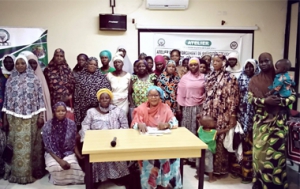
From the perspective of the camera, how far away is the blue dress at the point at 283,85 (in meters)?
2.91

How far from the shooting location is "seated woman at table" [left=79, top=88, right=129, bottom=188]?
345 centimetres

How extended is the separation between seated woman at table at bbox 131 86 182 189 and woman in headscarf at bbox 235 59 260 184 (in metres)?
0.97

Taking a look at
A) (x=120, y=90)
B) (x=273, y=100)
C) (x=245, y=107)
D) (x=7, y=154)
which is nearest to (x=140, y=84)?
(x=120, y=90)

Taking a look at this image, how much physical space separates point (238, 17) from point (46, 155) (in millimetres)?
4303

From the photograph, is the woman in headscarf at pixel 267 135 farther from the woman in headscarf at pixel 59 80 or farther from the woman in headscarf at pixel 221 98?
the woman in headscarf at pixel 59 80

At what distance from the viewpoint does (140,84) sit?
390cm

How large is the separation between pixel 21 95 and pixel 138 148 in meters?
1.94

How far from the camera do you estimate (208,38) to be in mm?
5602

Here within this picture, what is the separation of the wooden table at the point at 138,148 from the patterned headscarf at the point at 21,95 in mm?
1271

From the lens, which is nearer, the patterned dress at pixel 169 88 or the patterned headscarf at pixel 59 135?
the patterned headscarf at pixel 59 135

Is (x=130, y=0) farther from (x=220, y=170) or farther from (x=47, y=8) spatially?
(x=220, y=170)

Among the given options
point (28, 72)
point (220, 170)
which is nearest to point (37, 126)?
point (28, 72)

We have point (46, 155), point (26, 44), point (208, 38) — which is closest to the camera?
point (46, 155)

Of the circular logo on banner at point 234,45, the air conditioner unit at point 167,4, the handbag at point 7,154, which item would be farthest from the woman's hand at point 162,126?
the circular logo on banner at point 234,45
